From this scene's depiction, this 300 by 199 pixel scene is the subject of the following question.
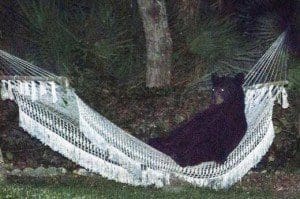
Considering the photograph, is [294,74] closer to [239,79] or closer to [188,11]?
[239,79]

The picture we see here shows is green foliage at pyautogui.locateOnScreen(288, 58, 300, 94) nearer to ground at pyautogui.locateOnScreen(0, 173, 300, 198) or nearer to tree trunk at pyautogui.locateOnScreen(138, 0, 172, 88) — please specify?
ground at pyautogui.locateOnScreen(0, 173, 300, 198)

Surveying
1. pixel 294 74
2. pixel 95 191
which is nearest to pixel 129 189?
pixel 95 191

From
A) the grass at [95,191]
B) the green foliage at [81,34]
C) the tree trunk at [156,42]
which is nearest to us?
the grass at [95,191]

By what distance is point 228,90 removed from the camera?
537cm

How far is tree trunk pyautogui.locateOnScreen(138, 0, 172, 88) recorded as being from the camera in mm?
5641

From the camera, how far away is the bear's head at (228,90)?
17.6 ft

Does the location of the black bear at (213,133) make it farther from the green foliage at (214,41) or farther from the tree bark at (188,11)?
the tree bark at (188,11)

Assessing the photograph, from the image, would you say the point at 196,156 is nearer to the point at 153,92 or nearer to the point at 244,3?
the point at 153,92

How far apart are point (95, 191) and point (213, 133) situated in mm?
1008

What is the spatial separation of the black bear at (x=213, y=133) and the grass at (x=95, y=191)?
266 millimetres

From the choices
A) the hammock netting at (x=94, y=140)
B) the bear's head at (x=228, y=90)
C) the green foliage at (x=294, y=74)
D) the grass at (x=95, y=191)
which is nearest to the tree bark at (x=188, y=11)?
the green foliage at (x=294, y=74)

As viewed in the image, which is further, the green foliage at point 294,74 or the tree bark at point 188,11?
the tree bark at point 188,11

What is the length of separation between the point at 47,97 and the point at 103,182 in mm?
943

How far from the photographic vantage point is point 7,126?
6414 mm
